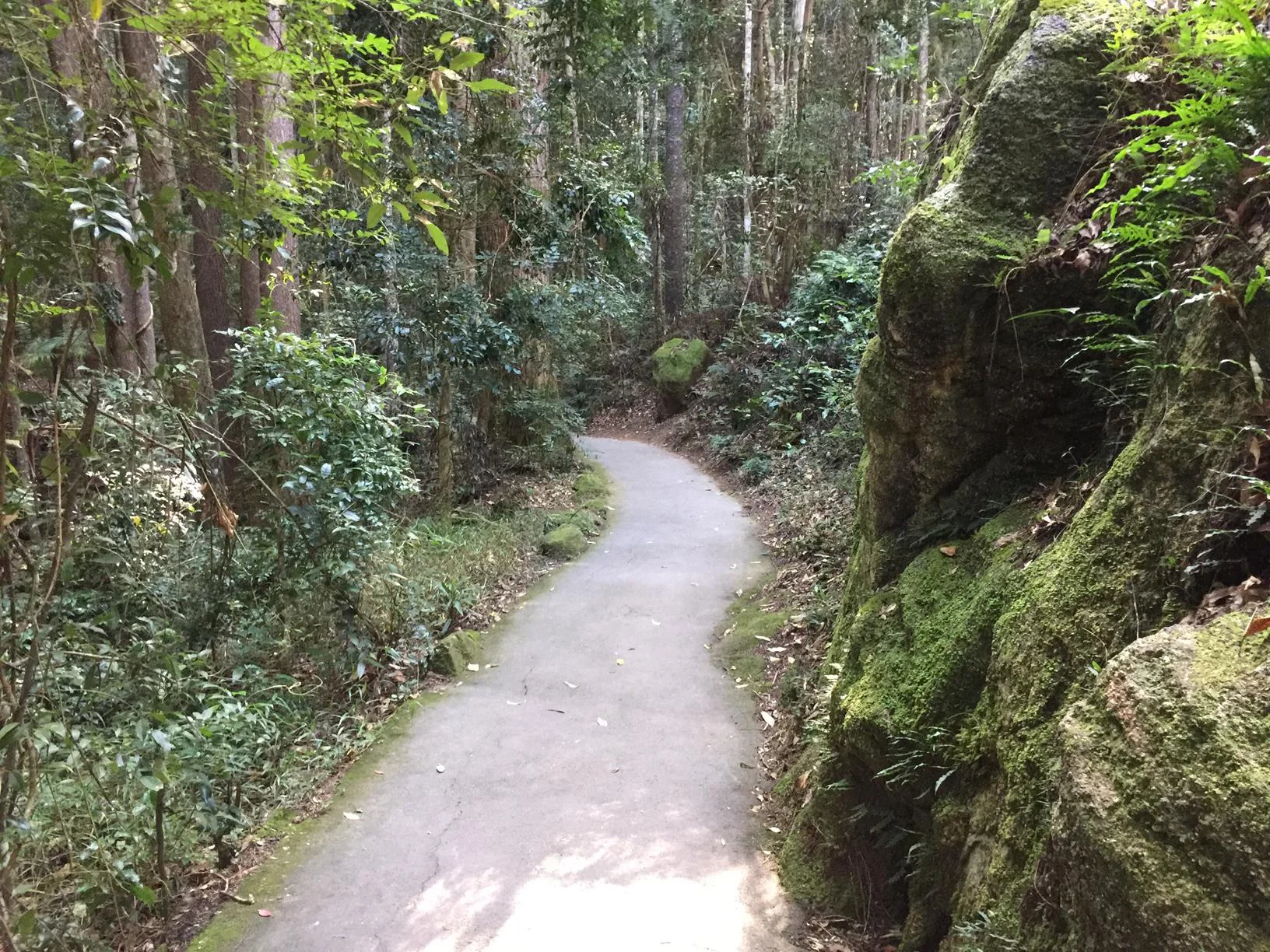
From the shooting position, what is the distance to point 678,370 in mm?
19219

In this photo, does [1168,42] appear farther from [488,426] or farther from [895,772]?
[488,426]

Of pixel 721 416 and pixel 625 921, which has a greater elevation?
pixel 721 416

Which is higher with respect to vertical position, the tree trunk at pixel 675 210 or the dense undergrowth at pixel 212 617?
the tree trunk at pixel 675 210

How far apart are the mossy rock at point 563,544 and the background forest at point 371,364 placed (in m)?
0.47

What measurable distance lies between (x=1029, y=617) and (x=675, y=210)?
19771mm

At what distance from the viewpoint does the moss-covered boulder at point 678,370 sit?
19.1m

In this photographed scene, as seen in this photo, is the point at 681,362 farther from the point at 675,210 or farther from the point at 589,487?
the point at 589,487

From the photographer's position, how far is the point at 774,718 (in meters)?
5.69

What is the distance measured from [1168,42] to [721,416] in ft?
44.7

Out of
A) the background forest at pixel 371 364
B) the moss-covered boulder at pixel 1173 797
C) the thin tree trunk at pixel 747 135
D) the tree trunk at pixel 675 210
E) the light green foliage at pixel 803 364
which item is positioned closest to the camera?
the moss-covered boulder at pixel 1173 797

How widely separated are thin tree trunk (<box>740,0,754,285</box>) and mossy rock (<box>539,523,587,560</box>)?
430 inches

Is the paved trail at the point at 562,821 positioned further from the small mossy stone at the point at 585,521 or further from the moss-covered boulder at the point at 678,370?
the moss-covered boulder at the point at 678,370

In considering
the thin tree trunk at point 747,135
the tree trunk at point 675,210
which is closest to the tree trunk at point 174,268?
the thin tree trunk at point 747,135

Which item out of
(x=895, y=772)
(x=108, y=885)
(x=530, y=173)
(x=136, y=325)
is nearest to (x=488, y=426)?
(x=530, y=173)
